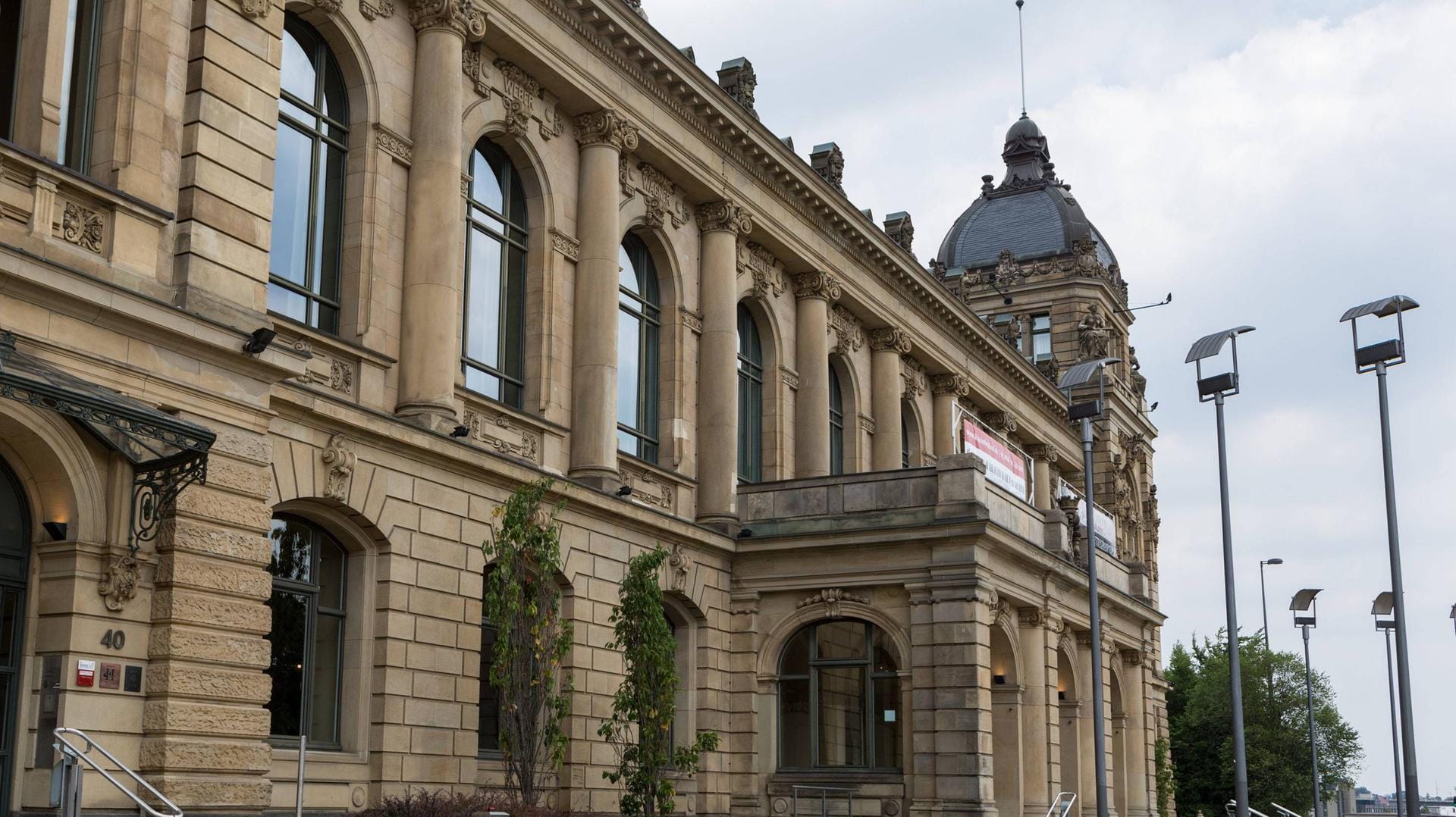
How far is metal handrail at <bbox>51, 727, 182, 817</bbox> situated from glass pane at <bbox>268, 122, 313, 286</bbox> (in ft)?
29.3

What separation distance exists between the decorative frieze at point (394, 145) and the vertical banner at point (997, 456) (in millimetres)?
13224

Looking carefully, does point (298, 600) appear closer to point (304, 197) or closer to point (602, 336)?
point (304, 197)

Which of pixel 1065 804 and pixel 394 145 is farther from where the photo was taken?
pixel 1065 804

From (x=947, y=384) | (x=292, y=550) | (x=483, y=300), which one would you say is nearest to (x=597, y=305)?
(x=483, y=300)

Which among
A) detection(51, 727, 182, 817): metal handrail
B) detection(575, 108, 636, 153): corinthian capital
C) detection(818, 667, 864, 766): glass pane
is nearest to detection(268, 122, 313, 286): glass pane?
detection(575, 108, 636, 153): corinthian capital

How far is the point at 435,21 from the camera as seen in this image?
26531mm

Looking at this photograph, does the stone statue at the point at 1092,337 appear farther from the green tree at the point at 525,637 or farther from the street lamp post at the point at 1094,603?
the green tree at the point at 525,637

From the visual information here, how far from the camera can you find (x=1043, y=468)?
2324 inches

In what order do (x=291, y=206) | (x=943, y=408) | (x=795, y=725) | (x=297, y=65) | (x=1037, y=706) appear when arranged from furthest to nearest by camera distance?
(x=943, y=408) → (x=1037, y=706) → (x=795, y=725) → (x=297, y=65) → (x=291, y=206)

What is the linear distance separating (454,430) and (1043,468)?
37.6 meters

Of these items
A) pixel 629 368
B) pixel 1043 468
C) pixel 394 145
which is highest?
pixel 1043 468

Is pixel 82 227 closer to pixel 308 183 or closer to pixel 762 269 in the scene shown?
pixel 308 183

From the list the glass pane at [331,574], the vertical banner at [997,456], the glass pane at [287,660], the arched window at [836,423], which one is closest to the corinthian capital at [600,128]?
the vertical banner at [997,456]

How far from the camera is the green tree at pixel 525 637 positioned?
22078 mm
